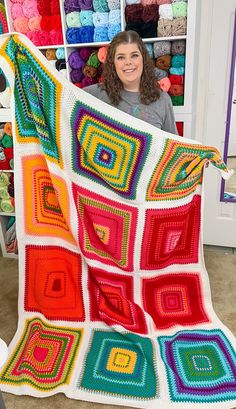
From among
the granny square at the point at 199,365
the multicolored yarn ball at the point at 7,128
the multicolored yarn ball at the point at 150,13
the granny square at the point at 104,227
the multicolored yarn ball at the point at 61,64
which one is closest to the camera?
the granny square at the point at 199,365

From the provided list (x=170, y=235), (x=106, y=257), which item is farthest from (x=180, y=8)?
(x=106, y=257)

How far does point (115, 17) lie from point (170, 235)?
41.0 inches

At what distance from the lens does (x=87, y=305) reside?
1.58 m

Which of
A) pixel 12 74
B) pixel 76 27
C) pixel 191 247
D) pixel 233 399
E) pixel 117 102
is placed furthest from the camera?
pixel 76 27

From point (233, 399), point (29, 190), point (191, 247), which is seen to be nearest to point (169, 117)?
point (191, 247)

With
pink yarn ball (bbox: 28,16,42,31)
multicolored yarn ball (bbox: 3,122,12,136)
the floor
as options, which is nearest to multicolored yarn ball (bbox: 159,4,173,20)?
pink yarn ball (bbox: 28,16,42,31)

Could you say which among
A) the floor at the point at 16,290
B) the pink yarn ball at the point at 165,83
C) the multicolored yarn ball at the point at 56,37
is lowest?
the floor at the point at 16,290

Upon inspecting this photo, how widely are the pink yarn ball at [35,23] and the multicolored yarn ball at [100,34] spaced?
31cm

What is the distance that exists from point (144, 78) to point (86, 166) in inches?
17.9

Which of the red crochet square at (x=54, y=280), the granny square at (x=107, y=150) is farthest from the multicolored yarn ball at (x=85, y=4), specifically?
the red crochet square at (x=54, y=280)

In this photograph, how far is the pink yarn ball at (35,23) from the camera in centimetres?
177

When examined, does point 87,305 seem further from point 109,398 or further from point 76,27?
point 76,27

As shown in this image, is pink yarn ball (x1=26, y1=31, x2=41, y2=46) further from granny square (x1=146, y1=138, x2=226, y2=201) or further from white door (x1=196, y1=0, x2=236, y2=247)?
granny square (x1=146, y1=138, x2=226, y2=201)

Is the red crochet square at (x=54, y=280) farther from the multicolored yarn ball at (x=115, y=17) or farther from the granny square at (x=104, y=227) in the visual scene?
the multicolored yarn ball at (x=115, y=17)
